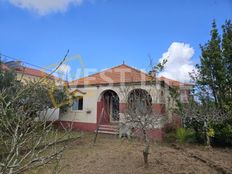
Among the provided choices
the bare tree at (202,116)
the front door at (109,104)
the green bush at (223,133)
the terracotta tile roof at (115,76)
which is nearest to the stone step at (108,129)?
the front door at (109,104)

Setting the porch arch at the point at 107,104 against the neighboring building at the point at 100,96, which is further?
the porch arch at the point at 107,104

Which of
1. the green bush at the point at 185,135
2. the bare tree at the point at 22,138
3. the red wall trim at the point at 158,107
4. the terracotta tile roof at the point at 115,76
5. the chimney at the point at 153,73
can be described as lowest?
the green bush at the point at 185,135

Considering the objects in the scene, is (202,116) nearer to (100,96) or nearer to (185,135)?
(185,135)

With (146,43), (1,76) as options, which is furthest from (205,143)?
(1,76)

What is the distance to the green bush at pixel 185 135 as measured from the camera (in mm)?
13688

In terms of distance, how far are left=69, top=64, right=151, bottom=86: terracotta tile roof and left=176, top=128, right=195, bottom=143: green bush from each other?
4.92m

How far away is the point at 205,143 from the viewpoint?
1311 cm

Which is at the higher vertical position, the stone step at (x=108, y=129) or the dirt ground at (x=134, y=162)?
the stone step at (x=108, y=129)

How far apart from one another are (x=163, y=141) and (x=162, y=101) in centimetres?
293

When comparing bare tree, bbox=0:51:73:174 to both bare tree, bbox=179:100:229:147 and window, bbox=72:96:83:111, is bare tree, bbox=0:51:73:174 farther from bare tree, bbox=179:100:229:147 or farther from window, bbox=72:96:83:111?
window, bbox=72:96:83:111

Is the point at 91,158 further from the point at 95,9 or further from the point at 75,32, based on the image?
the point at 95,9

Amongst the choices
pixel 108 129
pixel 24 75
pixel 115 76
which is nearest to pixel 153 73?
pixel 115 76

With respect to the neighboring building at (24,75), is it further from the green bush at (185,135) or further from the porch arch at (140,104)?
the green bush at (185,135)

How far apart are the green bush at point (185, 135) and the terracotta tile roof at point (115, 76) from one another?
4921 millimetres
